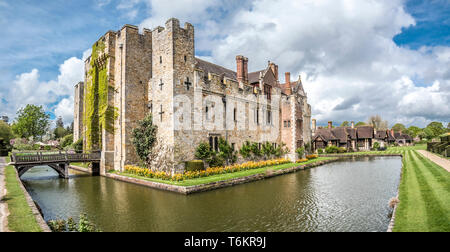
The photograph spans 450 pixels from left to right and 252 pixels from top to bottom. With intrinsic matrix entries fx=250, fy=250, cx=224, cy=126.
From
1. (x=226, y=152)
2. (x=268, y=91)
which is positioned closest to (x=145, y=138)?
(x=226, y=152)

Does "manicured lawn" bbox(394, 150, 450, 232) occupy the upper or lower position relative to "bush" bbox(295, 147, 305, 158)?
lower

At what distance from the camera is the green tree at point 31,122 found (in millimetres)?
54656

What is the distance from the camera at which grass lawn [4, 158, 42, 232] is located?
7371 mm

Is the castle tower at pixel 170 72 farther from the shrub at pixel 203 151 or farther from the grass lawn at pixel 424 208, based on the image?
the grass lawn at pixel 424 208

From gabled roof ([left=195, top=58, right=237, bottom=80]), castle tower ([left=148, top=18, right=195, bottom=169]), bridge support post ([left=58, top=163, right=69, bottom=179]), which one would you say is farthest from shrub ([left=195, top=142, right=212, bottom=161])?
bridge support post ([left=58, top=163, right=69, bottom=179])

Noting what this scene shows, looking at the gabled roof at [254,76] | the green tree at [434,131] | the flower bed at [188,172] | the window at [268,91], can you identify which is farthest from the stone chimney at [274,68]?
the green tree at [434,131]

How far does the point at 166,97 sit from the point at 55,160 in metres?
11.3

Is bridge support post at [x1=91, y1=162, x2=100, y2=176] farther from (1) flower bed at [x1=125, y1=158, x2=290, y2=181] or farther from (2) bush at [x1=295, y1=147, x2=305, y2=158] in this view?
(2) bush at [x1=295, y1=147, x2=305, y2=158]

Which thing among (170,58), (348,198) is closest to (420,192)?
(348,198)

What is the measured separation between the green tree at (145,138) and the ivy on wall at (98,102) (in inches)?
135

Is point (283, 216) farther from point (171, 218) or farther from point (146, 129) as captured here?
point (146, 129)

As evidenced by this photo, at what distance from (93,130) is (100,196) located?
1331 centimetres

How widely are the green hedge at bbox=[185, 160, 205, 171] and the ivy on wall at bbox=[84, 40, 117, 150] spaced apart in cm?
967

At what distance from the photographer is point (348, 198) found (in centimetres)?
1398
